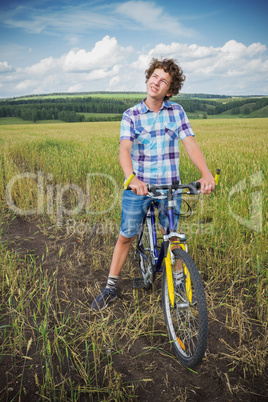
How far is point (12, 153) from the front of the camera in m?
9.41

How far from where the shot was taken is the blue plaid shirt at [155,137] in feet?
7.11

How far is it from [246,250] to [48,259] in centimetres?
224

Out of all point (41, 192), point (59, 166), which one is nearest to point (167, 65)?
point (41, 192)

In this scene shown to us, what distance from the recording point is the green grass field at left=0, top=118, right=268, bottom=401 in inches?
71.7

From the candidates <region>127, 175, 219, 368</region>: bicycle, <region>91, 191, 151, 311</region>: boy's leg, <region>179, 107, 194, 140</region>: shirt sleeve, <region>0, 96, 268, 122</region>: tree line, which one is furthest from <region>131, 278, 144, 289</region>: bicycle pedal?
<region>0, 96, 268, 122</region>: tree line

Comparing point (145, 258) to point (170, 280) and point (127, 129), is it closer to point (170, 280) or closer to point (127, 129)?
point (170, 280)

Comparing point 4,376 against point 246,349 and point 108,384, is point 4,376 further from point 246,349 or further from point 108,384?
point 246,349

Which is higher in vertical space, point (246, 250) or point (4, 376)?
point (246, 250)

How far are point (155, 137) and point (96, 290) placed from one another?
1.56m

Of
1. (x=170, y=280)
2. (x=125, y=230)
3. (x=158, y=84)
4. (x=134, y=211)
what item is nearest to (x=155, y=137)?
(x=158, y=84)

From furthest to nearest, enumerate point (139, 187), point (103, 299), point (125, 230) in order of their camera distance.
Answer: point (103, 299), point (125, 230), point (139, 187)

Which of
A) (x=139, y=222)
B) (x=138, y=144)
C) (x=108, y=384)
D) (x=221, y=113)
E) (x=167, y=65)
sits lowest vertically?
(x=108, y=384)

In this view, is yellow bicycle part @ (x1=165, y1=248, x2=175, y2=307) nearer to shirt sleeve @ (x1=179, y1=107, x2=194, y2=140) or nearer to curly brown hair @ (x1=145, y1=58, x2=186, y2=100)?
shirt sleeve @ (x1=179, y1=107, x2=194, y2=140)

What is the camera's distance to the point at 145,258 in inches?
101
